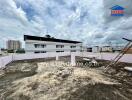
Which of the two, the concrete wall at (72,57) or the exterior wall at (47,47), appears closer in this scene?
the concrete wall at (72,57)

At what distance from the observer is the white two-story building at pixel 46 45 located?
87.8ft

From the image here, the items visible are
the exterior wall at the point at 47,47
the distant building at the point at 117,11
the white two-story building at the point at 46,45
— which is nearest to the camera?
the distant building at the point at 117,11

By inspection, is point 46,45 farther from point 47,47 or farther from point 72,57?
point 72,57

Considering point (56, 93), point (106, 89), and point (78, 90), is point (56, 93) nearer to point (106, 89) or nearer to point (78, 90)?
point (78, 90)

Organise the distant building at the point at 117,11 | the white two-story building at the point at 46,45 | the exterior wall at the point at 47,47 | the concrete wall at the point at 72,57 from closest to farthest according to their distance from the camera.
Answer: the distant building at the point at 117,11 → the concrete wall at the point at 72,57 → the exterior wall at the point at 47,47 → the white two-story building at the point at 46,45

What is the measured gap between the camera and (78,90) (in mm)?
5137

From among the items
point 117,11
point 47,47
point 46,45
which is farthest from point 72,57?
point 47,47

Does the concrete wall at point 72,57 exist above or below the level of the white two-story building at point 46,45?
below

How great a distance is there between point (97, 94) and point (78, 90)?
0.85 meters

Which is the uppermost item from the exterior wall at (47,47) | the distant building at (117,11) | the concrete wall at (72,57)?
the distant building at (117,11)

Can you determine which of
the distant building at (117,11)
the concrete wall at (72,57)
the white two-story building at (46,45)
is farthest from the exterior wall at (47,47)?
the distant building at (117,11)

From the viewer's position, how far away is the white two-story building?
26.8m

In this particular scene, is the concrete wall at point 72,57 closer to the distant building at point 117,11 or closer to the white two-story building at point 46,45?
the distant building at point 117,11

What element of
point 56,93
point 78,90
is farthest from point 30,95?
point 78,90
